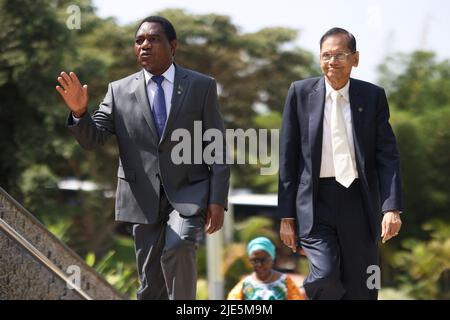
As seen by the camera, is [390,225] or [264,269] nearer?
[390,225]

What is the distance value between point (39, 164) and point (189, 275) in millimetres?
14601

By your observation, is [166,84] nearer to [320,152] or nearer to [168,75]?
[168,75]

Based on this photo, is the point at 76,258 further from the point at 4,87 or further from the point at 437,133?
the point at 437,133

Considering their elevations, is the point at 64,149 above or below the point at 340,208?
above

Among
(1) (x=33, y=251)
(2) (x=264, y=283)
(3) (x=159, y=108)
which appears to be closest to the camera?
(3) (x=159, y=108)

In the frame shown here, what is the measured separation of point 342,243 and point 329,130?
0.63 meters

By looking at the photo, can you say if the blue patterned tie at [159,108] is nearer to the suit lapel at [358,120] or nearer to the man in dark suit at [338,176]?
the man in dark suit at [338,176]

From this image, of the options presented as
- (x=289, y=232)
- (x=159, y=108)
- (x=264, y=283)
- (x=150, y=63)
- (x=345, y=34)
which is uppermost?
(x=345, y=34)

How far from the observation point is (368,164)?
4.32 meters

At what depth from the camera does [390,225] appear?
420 centimetres

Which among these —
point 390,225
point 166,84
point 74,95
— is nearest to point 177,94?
point 166,84

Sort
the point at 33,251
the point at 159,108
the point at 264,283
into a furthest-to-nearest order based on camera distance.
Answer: the point at 264,283 < the point at 33,251 < the point at 159,108
